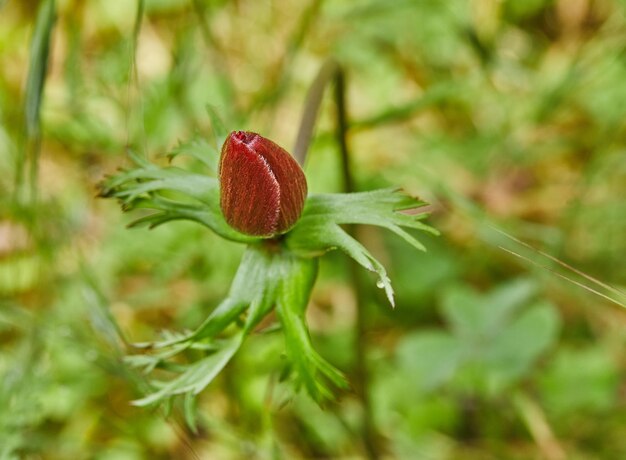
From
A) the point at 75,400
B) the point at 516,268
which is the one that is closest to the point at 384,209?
the point at 75,400

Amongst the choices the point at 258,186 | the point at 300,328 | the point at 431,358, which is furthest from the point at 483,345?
the point at 258,186

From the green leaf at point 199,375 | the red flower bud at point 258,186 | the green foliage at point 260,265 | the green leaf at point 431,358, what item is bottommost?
the green leaf at point 431,358

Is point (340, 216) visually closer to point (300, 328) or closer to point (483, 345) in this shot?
point (300, 328)

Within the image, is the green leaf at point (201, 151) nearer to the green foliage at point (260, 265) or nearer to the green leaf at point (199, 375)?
the green foliage at point (260, 265)

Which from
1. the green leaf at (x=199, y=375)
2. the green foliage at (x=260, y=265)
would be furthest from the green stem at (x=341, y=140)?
the green leaf at (x=199, y=375)

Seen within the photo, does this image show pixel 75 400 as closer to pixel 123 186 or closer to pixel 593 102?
pixel 123 186

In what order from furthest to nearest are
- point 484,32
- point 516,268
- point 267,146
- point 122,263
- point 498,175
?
point 484,32
point 498,175
point 516,268
point 122,263
point 267,146
